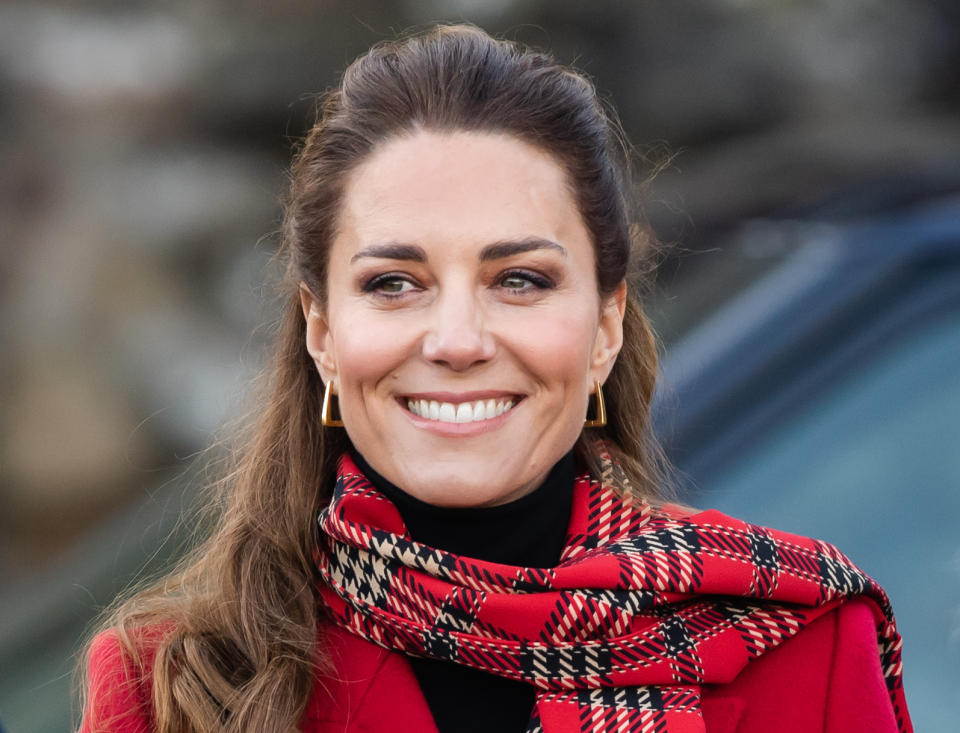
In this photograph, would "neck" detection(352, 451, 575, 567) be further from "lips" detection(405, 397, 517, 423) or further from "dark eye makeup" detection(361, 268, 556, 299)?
"dark eye makeup" detection(361, 268, 556, 299)

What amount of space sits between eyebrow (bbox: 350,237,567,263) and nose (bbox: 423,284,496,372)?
6 cm

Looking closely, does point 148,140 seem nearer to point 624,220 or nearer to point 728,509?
point 728,509

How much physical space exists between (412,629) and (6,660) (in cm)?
230

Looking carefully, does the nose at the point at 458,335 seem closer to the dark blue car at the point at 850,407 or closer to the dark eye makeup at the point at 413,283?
the dark eye makeup at the point at 413,283

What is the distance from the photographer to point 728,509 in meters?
3.34

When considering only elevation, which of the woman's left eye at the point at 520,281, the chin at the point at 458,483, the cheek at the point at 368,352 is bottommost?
the chin at the point at 458,483

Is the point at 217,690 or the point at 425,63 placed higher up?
the point at 425,63

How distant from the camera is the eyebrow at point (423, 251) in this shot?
69.6 inches

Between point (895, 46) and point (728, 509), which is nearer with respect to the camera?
point (728, 509)

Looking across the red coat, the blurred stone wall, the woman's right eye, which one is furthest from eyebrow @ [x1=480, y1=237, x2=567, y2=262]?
the blurred stone wall

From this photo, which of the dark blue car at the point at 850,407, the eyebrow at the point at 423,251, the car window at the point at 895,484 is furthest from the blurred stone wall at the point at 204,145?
Result: the eyebrow at the point at 423,251

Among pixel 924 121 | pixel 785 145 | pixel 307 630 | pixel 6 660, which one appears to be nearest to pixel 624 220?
pixel 307 630

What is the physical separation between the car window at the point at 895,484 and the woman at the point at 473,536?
1035mm

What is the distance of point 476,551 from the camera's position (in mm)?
1859
